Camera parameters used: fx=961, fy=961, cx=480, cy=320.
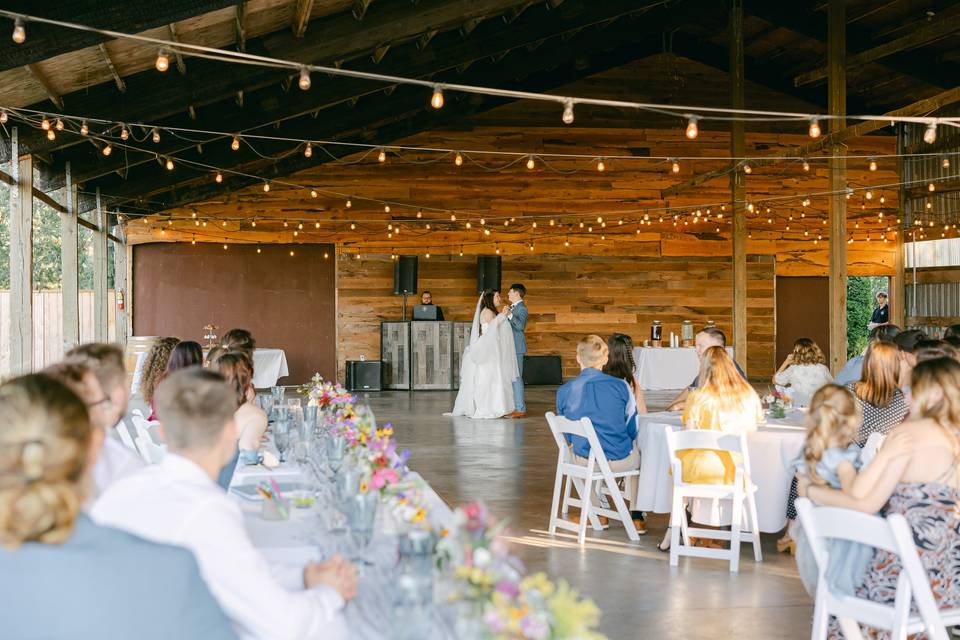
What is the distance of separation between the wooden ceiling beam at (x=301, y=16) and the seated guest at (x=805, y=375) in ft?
15.3

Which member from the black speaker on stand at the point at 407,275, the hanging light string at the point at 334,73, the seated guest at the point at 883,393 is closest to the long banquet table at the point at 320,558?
the hanging light string at the point at 334,73

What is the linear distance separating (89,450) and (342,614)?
68 cm

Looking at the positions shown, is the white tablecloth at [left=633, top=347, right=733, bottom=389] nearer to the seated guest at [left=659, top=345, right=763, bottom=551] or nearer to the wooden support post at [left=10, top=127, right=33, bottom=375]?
the wooden support post at [left=10, top=127, right=33, bottom=375]

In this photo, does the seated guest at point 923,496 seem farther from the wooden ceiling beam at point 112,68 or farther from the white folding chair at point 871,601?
the wooden ceiling beam at point 112,68

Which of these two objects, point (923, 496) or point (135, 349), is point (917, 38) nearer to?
point (923, 496)

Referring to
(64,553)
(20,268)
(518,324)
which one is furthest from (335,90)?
(64,553)

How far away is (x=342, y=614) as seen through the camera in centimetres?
212

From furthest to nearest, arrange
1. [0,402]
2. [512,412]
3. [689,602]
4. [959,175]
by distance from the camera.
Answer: [959,175] < [512,412] < [689,602] < [0,402]

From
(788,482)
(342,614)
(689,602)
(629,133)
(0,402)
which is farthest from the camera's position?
(629,133)

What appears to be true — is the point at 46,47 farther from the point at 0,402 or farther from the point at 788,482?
the point at 788,482

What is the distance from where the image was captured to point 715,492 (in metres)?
5.14

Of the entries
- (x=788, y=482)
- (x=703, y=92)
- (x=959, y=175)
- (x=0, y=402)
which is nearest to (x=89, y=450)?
(x=0, y=402)

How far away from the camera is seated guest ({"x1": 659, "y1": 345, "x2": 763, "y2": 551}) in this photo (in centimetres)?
525

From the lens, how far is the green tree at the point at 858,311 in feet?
73.6
